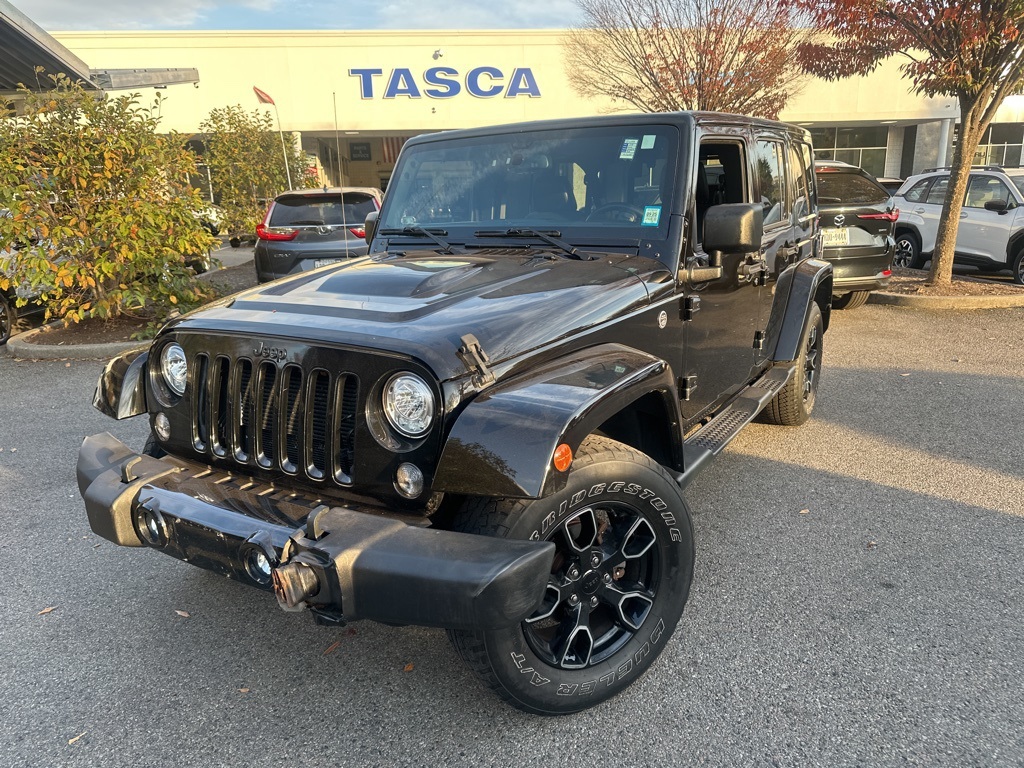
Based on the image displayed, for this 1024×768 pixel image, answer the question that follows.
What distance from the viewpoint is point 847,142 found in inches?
1183

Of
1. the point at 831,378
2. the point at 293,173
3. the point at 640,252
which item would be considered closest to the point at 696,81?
the point at 831,378

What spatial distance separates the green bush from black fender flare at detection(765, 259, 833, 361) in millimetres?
6539

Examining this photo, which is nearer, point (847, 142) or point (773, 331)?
point (773, 331)

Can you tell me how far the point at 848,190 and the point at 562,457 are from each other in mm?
7835

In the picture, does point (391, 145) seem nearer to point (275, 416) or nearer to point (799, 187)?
point (799, 187)

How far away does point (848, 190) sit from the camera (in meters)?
8.52

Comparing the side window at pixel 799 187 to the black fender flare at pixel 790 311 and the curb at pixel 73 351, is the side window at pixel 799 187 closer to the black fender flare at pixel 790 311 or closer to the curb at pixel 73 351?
the black fender flare at pixel 790 311

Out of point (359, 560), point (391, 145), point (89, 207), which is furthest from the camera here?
point (391, 145)

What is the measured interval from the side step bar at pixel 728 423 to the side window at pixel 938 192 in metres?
8.22

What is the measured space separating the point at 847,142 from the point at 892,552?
3097 centimetres

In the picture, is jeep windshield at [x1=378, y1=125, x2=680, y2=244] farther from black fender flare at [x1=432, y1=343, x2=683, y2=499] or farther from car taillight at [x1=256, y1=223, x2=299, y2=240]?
car taillight at [x1=256, y1=223, x2=299, y2=240]

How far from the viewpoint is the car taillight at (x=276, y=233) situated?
9109mm

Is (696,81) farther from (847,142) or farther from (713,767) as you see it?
(847,142)

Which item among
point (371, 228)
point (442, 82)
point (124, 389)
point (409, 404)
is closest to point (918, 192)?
point (371, 228)
